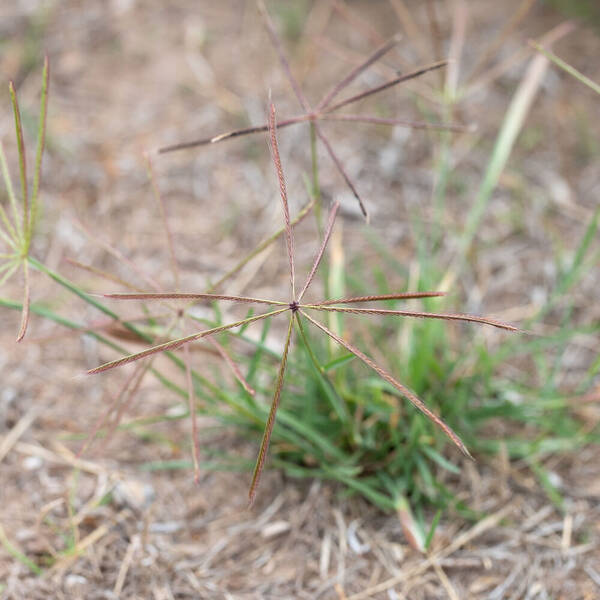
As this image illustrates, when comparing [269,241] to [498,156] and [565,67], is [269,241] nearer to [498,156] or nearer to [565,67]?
[565,67]

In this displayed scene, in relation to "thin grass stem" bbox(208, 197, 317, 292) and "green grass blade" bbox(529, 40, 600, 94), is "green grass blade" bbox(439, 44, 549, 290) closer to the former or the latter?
"green grass blade" bbox(529, 40, 600, 94)

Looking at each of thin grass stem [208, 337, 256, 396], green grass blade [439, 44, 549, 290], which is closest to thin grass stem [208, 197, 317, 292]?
thin grass stem [208, 337, 256, 396]

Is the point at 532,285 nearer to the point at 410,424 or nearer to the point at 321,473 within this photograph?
the point at 410,424

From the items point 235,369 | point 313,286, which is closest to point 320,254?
point 235,369

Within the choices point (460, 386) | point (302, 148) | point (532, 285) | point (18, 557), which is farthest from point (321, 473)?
point (302, 148)

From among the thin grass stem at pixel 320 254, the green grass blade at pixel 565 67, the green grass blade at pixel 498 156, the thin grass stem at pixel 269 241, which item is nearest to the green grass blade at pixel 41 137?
the thin grass stem at pixel 269 241

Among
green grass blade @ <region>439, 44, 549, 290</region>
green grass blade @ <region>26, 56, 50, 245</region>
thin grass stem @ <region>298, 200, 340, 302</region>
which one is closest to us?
thin grass stem @ <region>298, 200, 340, 302</region>

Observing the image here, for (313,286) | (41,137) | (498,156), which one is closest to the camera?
(41,137)

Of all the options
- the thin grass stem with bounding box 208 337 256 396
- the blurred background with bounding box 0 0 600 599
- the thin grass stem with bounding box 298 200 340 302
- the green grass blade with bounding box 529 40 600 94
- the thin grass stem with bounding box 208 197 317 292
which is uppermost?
the green grass blade with bounding box 529 40 600 94
